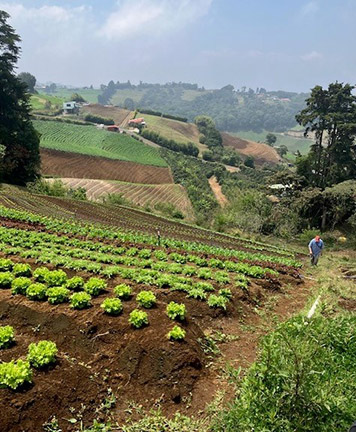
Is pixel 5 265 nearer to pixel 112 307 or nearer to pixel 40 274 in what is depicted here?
pixel 40 274

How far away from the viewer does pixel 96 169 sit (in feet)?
259

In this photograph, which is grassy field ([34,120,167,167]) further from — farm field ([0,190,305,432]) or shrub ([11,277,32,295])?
shrub ([11,277,32,295])

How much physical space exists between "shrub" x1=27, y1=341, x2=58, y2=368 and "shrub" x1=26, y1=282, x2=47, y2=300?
9.17 feet

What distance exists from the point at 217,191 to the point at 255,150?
7847 cm

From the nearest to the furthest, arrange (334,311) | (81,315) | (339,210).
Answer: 1. (81,315)
2. (334,311)
3. (339,210)

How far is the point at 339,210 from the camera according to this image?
3825cm

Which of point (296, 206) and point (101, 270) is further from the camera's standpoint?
point (296, 206)

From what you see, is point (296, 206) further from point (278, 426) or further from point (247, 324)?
point (278, 426)

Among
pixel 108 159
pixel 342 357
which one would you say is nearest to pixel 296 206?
pixel 342 357

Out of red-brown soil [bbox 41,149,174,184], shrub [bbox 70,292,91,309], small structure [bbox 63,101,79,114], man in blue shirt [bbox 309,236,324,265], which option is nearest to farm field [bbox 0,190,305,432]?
shrub [bbox 70,292,91,309]

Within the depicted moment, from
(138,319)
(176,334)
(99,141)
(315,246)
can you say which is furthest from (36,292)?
(99,141)

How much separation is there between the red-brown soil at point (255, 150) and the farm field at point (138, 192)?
278 feet

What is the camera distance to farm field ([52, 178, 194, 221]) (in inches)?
2497

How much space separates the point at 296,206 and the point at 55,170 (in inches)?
1990
